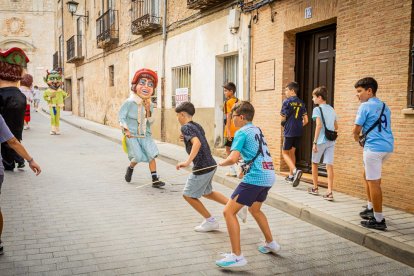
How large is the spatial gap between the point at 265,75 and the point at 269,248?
5094 millimetres

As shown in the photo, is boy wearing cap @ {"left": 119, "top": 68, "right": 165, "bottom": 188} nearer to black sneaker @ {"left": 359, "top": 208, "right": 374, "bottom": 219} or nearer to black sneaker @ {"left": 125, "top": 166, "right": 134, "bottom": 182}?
black sneaker @ {"left": 125, "top": 166, "right": 134, "bottom": 182}

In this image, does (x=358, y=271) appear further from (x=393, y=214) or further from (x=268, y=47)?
(x=268, y=47)

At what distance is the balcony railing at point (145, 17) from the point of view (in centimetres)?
1396

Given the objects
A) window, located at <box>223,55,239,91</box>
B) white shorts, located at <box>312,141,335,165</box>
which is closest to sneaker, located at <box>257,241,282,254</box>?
white shorts, located at <box>312,141,335,165</box>

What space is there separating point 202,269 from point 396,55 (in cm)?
394

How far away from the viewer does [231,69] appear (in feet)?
35.2

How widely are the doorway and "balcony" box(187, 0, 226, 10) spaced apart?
3.11 m

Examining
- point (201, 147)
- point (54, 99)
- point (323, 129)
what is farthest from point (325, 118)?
point (54, 99)

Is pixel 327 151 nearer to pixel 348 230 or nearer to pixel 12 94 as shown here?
pixel 348 230

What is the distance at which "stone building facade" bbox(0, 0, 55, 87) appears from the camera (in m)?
48.3

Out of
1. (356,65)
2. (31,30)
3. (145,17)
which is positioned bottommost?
(356,65)

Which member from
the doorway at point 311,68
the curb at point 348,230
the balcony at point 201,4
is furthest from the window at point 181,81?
the curb at point 348,230

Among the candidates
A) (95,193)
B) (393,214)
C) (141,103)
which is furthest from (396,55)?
(95,193)

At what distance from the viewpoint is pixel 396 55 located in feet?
18.5
